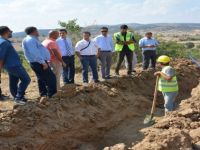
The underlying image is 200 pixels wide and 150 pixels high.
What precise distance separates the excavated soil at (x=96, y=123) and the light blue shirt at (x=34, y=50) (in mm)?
880

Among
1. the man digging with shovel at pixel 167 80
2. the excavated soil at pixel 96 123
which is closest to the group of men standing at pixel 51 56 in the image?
the excavated soil at pixel 96 123

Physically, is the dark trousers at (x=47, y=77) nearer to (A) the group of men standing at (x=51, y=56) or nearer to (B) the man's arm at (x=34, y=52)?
(A) the group of men standing at (x=51, y=56)

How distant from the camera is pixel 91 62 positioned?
11922 mm

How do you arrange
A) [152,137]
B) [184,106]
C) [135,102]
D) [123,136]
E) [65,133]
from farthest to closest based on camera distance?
[135,102] → [184,106] → [123,136] → [65,133] → [152,137]

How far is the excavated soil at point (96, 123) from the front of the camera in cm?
789

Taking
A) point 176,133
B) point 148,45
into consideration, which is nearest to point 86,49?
point 148,45

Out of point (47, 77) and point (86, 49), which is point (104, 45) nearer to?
point (86, 49)

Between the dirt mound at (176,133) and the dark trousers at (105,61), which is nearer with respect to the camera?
the dirt mound at (176,133)

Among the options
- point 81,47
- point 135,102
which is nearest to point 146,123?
point 135,102

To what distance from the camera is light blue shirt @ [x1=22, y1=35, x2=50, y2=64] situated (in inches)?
357

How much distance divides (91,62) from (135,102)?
1789 mm

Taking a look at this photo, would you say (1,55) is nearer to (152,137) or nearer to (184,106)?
(152,137)

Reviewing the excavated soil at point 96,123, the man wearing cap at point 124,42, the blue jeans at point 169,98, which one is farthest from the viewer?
the man wearing cap at point 124,42

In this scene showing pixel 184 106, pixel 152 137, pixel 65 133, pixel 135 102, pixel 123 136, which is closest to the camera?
pixel 152 137
